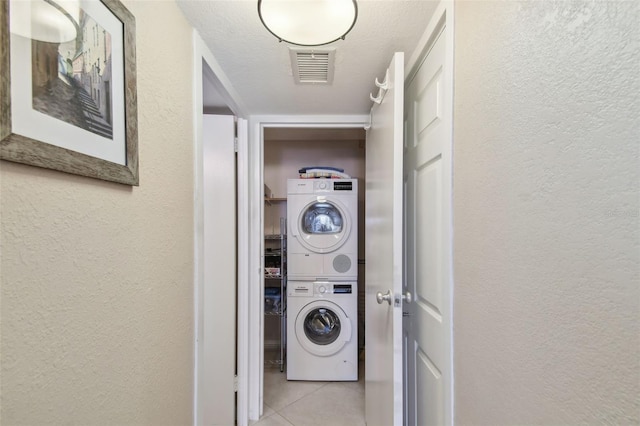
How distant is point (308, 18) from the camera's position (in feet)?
2.95

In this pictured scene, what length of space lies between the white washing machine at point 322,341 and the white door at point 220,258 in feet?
2.41

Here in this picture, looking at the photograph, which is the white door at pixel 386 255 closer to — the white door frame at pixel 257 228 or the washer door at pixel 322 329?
the white door frame at pixel 257 228

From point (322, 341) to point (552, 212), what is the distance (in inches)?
94.3

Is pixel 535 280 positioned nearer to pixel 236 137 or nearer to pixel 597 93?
pixel 597 93

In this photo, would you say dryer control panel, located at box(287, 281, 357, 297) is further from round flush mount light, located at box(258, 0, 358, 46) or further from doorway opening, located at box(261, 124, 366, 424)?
round flush mount light, located at box(258, 0, 358, 46)

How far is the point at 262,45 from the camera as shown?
4.02ft

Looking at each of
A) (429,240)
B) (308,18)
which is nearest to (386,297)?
(429,240)

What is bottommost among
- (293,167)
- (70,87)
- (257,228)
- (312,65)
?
(257,228)

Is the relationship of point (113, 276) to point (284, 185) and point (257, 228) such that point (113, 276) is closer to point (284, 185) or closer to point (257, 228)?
point (257, 228)

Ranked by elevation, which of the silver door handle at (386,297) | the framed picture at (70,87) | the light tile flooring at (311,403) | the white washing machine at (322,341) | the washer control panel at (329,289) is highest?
the framed picture at (70,87)

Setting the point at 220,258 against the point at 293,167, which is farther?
the point at 293,167

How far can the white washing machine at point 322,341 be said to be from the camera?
2.48 meters

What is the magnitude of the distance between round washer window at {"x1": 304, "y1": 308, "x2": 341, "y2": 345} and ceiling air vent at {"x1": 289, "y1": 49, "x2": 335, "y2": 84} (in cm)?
193

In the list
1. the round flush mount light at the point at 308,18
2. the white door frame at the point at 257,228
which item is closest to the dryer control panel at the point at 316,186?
the white door frame at the point at 257,228
